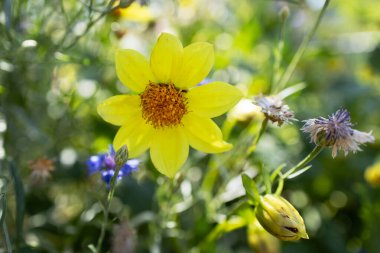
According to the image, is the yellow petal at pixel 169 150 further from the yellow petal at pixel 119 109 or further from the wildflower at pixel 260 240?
the wildflower at pixel 260 240

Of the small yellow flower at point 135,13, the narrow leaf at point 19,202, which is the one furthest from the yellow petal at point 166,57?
the small yellow flower at point 135,13

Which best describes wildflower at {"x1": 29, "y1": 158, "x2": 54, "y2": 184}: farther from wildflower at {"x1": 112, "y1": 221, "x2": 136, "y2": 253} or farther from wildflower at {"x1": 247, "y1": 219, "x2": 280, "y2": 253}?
wildflower at {"x1": 247, "y1": 219, "x2": 280, "y2": 253}

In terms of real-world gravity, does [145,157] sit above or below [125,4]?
below

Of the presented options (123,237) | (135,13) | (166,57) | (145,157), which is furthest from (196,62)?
(135,13)

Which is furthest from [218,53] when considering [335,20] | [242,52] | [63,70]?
[335,20]

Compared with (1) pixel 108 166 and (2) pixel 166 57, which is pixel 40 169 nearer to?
(1) pixel 108 166

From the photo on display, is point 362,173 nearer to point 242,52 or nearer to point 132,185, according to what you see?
point 242,52
